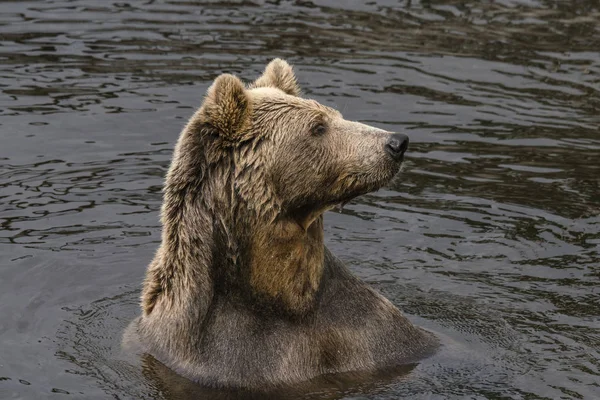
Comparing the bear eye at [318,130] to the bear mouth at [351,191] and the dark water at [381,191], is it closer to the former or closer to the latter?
the bear mouth at [351,191]

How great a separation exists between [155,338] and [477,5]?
11944 mm

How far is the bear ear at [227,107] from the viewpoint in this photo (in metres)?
8.97

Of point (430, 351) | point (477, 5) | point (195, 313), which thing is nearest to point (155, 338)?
point (195, 313)

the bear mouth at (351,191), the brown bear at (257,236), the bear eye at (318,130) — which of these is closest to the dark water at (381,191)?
the brown bear at (257,236)

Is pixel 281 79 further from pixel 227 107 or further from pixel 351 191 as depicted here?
pixel 351 191

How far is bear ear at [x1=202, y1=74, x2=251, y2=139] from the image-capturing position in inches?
353

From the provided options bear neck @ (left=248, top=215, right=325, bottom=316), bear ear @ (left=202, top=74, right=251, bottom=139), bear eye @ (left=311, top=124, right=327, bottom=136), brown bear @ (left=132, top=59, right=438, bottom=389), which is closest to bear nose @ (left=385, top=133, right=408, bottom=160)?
brown bear @ (left=132, top=59, right=438, bottom=389)

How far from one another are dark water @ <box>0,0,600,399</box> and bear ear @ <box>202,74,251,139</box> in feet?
6.53

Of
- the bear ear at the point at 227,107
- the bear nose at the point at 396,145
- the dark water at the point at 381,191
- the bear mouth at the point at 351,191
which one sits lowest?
the dark water at the point at 381,191

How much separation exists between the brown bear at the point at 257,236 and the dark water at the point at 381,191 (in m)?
0.46

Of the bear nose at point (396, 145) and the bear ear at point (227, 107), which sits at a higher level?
the bear ear at point (227, 107)

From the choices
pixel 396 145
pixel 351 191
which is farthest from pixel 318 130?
pixel 396 145

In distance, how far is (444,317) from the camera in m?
10.8

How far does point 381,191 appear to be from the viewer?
13789mm
